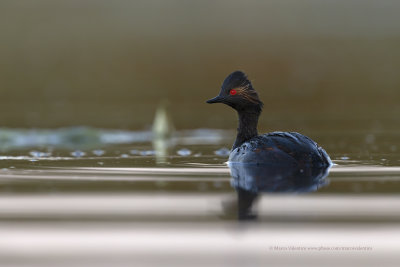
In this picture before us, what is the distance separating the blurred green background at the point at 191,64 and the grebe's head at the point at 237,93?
620 cm

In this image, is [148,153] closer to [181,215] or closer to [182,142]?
[182,142]

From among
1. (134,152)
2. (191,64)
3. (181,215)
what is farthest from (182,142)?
(191,64)

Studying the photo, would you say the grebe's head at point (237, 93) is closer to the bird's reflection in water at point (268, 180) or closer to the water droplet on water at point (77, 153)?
the bird's reflection in water at point (268, 180)

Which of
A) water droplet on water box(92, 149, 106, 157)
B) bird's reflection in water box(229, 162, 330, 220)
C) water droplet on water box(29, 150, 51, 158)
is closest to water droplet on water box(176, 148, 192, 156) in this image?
water droplet on water box(92, 149, 106, 157)

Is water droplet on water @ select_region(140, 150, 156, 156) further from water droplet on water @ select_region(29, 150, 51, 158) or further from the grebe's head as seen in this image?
the grebe's head

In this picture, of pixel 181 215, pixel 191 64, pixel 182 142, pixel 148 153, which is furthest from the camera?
pixel 191 64

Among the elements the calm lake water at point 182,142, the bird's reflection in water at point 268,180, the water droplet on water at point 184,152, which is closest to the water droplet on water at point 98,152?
the calm lake water at point 182,142

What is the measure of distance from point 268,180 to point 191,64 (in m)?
30.0

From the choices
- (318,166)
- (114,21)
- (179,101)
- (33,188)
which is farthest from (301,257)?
(114,21)

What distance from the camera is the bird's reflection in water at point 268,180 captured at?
8.55m

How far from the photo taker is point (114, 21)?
51625 millimetres

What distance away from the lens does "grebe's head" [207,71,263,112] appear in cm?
1295

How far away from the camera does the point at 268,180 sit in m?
10.1

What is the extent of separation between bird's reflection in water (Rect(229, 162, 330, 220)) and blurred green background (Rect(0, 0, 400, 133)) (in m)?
7.95
